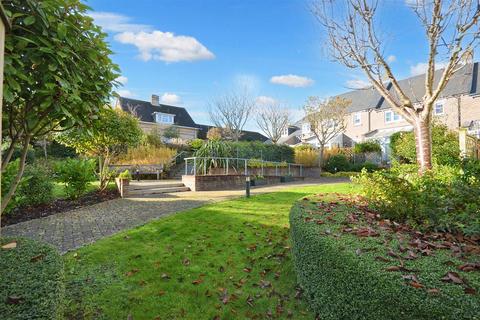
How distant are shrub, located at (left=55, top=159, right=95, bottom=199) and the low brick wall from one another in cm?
467

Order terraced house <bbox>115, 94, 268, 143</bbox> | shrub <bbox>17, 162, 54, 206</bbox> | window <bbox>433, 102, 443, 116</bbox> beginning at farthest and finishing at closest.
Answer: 1. terraced house <bbox>115, 94, 268, 143</bbox>
2. window <bbox>433, 102, 443, 116</bbox>
3. shrub <bbox>17, 162, 54, 206</bbox>

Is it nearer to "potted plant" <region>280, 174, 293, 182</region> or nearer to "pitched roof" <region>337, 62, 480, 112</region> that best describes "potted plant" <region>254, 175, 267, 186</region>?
"potted plant" <region>280, 174, 293, 182</region>

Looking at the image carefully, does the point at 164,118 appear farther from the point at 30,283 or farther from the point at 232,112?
the point at 30,283

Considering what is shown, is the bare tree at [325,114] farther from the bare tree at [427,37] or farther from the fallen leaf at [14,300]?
the fallen leaf at [14,300]

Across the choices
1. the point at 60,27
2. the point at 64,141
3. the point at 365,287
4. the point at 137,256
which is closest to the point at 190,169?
the point at 64,141

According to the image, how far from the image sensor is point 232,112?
34.3 m

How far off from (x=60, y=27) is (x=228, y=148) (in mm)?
13496

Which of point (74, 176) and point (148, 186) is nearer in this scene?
point (74, 176)

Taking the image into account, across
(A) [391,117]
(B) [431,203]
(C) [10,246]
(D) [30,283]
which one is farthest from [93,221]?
(A) [391,117]

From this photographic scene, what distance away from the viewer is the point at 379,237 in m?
3.03

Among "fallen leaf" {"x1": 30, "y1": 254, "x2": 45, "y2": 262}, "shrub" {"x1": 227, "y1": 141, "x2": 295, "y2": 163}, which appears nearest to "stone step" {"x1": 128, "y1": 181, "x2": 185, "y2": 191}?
"shrub" {"x1": 227, "y1": 141, "x2": 295, "y2": 163}

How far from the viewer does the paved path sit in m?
5.69

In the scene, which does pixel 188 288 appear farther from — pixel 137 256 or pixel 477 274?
pixel 477 274

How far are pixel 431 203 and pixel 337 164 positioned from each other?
69.7 feet
